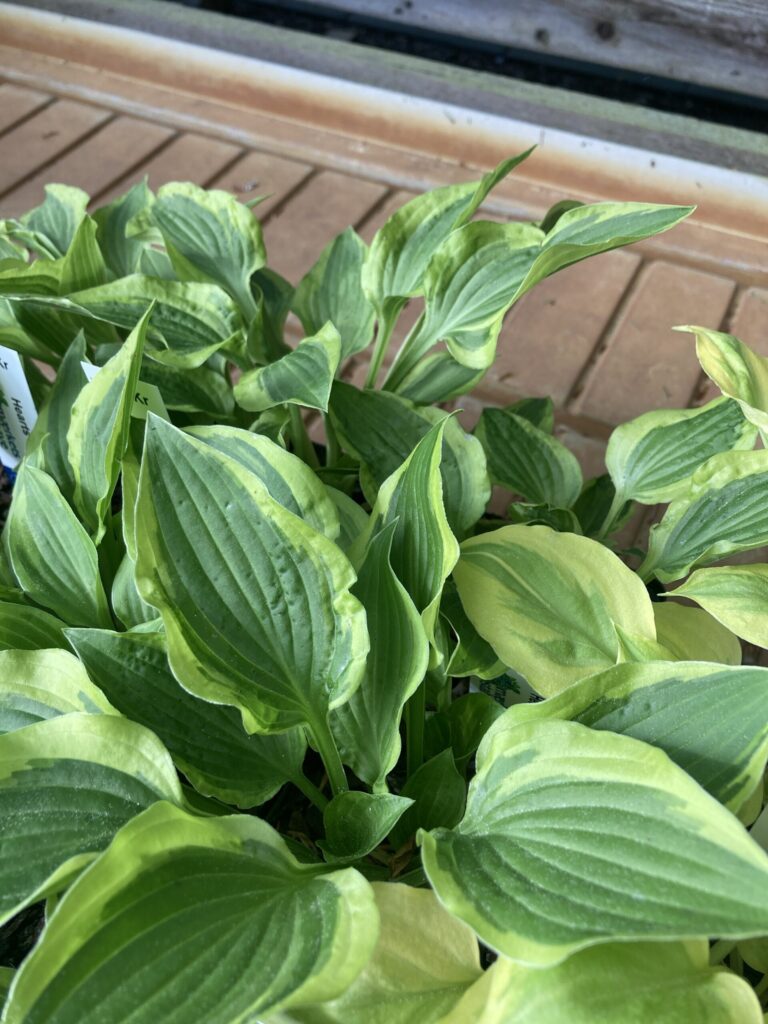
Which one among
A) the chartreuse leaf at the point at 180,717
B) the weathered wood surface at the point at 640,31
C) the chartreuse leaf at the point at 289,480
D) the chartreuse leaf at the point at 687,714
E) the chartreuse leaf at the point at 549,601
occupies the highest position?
the weathered wood surface at the point at 640,31

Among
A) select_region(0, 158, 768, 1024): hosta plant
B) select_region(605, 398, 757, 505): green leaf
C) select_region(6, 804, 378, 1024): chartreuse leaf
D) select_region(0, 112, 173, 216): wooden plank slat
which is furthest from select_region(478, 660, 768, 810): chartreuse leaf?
select_region(0, 112, 173, 216): wooden plank slat

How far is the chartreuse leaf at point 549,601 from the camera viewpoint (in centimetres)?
48

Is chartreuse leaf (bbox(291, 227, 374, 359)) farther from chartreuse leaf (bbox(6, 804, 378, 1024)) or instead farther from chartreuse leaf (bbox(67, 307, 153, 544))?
chartreuse leaf (bbox(6, 804, 378, 1024))

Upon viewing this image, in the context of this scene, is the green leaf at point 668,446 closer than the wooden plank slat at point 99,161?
Yes

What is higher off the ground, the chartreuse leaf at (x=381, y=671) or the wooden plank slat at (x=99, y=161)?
the wooden plank slat at (x=99, y=161)

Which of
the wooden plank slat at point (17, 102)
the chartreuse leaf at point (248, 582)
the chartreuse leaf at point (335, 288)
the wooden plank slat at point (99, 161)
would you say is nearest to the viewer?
the chartreuse leaf at point (248, 582)

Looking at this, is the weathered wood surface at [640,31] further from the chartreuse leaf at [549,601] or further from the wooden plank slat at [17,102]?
the chartreuse leaf at [549,601]

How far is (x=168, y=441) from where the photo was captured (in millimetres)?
412

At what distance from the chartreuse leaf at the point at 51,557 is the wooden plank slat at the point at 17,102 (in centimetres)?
104

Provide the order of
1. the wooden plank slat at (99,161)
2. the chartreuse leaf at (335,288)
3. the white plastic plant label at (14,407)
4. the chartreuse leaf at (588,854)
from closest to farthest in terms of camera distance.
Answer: the chartreuse leaf at (588,854)
the white plastic plant label at (14,407)
the chartreuse leaf at (335,288)
the wooden plank slat at (99,161)

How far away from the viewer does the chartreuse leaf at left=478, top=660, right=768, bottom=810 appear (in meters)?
0.37

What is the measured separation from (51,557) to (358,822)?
0.26 m

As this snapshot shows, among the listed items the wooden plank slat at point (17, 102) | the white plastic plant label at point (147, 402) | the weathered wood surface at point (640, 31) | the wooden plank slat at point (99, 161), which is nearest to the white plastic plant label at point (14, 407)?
the white plastic plant label at point (147, 402)

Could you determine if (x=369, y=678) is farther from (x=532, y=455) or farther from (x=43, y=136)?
(x=43, y=136)
